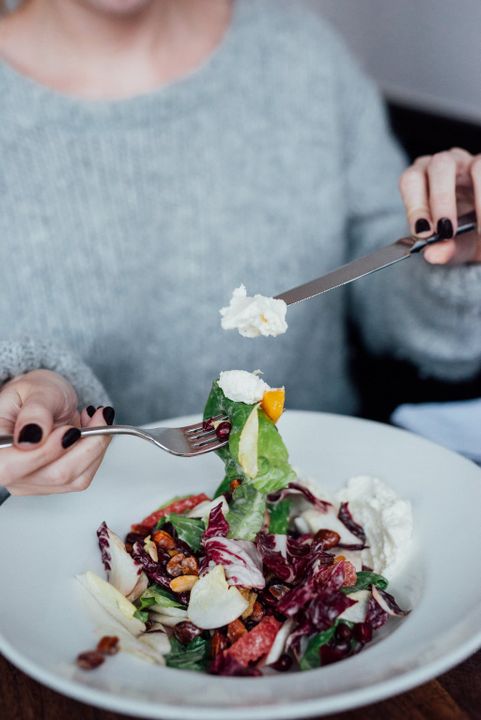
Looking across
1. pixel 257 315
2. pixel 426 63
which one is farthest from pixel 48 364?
pixel 426 63

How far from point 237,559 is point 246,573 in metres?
0.02

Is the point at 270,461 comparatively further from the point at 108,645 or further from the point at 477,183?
the point at 477,183

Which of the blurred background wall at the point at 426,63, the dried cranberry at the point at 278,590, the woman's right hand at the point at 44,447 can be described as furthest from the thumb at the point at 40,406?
the blurred background wall at the point at 426,63

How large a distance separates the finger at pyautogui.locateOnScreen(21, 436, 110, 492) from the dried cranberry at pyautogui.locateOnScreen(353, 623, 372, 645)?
14.3 inches

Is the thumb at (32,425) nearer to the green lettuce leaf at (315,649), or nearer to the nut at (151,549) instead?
the nut at (151,549)

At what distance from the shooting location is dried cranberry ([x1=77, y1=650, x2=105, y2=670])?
2.31 feet

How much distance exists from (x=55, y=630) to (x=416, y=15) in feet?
6.92

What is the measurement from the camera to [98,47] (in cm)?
162

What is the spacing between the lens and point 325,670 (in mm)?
699

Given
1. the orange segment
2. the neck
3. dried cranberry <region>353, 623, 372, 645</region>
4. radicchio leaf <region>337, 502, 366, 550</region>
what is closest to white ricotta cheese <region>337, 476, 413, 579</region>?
radicchio leaf <region>337, 502, 366, 550</region>

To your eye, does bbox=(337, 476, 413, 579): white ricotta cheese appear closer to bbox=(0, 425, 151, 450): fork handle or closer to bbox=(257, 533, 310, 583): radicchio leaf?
bbox=(257, 533, 310, 583): radicchio leaf

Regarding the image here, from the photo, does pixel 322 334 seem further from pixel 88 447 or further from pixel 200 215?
pixel 88 447

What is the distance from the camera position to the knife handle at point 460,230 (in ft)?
3.55

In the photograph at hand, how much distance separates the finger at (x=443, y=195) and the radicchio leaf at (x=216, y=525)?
0.52 meters
